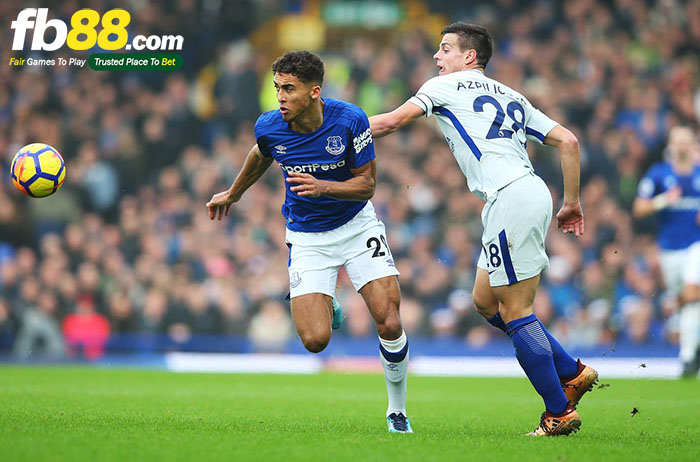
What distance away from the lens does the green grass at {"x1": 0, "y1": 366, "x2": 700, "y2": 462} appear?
5.50 meters

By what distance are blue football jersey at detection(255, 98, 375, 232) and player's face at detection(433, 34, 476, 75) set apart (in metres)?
0.67

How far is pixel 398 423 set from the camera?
6.79 meters

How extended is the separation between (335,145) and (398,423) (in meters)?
1.92

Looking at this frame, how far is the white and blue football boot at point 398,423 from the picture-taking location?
674 centimetres

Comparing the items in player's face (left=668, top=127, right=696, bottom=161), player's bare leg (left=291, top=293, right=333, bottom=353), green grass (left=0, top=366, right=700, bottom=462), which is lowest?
green grass (left=0, top=366, right=700, bottom=462)

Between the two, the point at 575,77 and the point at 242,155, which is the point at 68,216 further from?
the point at 575,77

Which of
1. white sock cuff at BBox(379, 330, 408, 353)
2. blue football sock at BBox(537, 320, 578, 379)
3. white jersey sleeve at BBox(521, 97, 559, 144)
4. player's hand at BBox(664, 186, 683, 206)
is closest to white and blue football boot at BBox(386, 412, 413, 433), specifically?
white sock cuff at BBox(379, 330, 408, 353)

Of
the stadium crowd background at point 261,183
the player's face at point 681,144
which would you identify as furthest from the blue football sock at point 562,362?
the stadium crowd background at point 261,183

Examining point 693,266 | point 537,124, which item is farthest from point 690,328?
point 537,124

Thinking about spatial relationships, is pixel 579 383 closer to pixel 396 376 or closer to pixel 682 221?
pixel 396 376

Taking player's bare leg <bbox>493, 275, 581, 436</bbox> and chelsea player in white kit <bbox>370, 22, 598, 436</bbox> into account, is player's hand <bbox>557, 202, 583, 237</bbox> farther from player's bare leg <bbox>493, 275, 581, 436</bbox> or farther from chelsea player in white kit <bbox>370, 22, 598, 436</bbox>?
player's bare leg <bbox>493, 275, 581, 436</bbox>

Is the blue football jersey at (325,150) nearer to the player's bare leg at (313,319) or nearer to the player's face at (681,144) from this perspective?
the player's bare leg at (313,319)

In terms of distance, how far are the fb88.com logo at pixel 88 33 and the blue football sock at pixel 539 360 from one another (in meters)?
13.8

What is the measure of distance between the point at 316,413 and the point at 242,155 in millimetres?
10007
